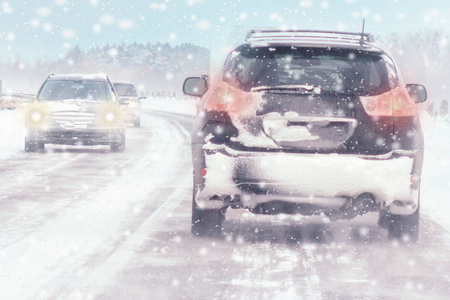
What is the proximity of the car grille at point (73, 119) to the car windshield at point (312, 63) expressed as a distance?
37.7 feet

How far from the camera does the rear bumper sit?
7020 mm

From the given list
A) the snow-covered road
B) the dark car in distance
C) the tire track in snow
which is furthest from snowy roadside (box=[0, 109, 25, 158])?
the tire track in snow

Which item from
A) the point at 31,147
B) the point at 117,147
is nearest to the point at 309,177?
the point at 117,147

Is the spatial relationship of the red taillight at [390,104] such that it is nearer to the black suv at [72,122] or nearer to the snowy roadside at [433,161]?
the snowy roadside at [433,161]

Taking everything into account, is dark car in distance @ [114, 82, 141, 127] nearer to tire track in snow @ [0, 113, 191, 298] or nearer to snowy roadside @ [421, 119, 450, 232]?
snowy roadside @ [421, 119, 450, 232]

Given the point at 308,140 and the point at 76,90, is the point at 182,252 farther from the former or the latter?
the point at 76,90

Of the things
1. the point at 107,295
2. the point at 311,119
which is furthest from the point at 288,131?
the point at 107,295

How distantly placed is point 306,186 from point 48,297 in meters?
2.49

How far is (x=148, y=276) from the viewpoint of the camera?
619cm

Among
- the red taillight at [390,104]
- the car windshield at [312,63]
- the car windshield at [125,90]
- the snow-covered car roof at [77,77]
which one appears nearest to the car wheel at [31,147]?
the snow-covered car roof at [77,77]

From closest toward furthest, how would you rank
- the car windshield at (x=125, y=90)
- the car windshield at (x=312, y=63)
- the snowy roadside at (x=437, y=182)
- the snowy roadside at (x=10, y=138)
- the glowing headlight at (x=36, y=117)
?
1. the car windshield at (x=312, y=63)
2. the snowy roadside at (x=437, y=182)
3. the glowing headlight at (x=36, y=117)
4. the snowy roadside at (x=10, y=138)
5. the car windshield at (x=125, y=90)

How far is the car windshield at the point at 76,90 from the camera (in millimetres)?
19414

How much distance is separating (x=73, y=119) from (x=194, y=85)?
33.3 feet

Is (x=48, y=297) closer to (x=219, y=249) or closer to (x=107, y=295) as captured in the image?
(x=107, y=295)
